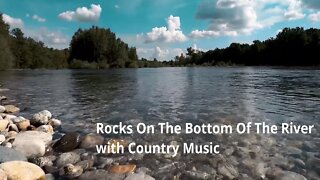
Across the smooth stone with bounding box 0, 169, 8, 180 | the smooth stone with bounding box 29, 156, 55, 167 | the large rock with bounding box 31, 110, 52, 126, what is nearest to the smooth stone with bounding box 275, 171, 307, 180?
the smooth stone with bounding box 29, 156, 55, 167

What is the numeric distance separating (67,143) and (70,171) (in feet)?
6.96

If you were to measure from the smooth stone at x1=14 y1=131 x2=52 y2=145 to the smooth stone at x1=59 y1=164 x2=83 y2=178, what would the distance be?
1.98m

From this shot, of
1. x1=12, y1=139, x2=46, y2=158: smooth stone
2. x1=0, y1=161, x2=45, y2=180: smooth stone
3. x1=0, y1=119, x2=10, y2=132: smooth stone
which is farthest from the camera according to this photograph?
x1=0, y1=119, x2=10, y2=132: smooth stone

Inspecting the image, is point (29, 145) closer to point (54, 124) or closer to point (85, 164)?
point (85, 164)

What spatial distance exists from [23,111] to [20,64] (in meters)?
113

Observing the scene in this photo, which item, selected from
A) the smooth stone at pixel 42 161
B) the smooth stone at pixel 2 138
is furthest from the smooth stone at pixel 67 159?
the smooth stone at pixel 2 138

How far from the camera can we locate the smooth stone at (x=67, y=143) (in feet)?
28.8

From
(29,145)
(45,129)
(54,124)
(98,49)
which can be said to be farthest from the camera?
(98,49)

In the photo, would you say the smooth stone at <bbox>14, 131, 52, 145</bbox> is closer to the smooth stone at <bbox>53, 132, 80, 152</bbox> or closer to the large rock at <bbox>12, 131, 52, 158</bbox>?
the large rock at <bbox>12, 131, 52, 158</bbox>

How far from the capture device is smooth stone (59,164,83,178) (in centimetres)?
688

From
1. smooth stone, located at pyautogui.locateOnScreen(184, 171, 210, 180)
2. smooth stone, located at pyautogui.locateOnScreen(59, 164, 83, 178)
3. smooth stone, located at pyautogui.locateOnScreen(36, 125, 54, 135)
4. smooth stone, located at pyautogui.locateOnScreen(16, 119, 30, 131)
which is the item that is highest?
smooth stone, located at pyautogui.locateOnScreen(16, 119, 30, 131)

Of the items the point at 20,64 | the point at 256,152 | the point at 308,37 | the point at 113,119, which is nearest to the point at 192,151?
the point at 256,152

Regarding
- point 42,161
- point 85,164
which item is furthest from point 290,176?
Answer: point 42,161

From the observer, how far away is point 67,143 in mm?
8977
